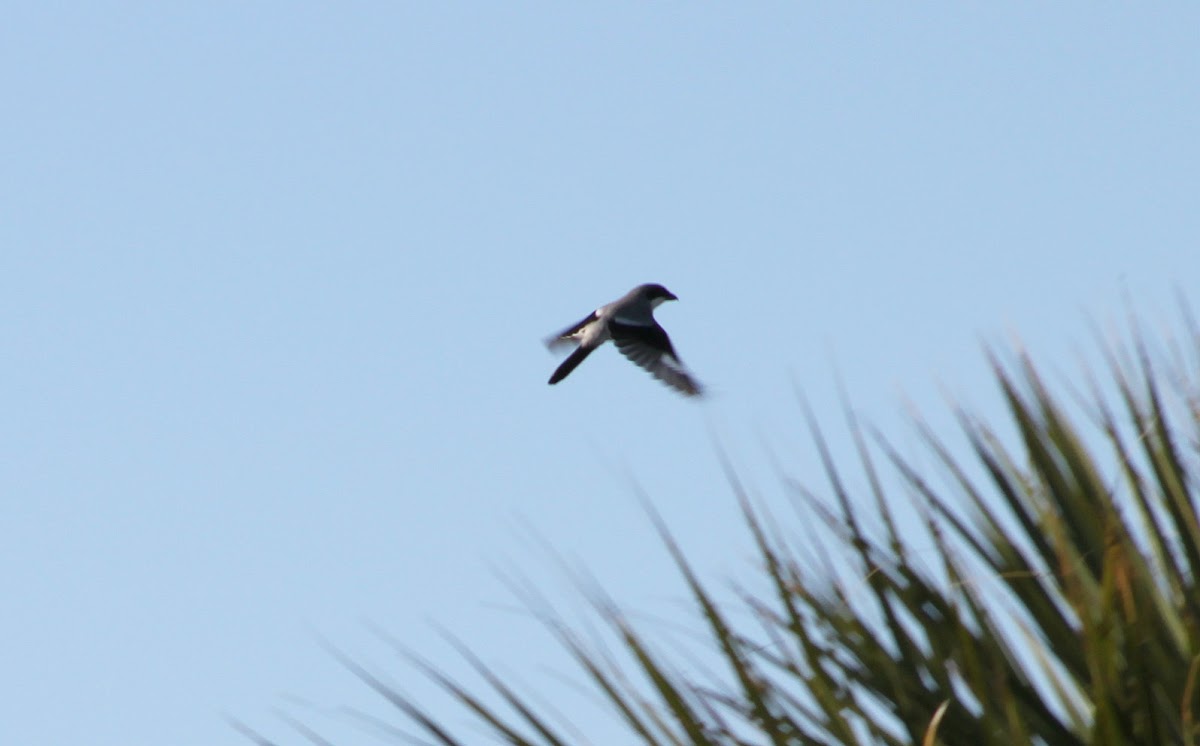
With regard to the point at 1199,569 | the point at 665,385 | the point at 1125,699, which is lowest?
the point at 1125,699

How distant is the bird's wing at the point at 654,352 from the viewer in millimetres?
9484

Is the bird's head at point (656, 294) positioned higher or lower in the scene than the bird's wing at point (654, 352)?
higher

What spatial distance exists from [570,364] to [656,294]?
2.56ft

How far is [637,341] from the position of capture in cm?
960

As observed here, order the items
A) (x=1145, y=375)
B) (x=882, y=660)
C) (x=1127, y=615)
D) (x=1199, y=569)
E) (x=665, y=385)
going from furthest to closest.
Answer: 1. (x=665, y=385)
2. (x=1145, y=375)
3. (x=1199, y=569)
4. (x=882, y=660)
5. (x=1127, y=615)

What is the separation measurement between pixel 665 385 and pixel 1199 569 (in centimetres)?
638

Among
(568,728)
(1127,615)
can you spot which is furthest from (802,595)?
(1127,615)

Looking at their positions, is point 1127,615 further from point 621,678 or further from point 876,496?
point 621,678

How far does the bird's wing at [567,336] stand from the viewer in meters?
10.3

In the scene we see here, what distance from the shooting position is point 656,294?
10.1 m

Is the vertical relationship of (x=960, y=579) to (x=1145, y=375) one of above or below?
below

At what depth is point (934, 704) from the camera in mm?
2785

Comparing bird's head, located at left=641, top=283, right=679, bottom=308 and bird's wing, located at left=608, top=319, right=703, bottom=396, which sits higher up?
bird's head, located at left=641, top=283, right=679, bottom=308

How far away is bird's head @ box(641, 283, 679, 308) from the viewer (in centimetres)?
1006
